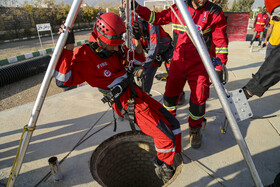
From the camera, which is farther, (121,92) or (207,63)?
(121,92)

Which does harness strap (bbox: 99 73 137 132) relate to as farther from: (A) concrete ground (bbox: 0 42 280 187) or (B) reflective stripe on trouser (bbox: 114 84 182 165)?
(A) concrete ground (bbox: 0 42 280 187)

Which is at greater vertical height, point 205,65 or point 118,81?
point 205,65

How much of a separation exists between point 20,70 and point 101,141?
6672 millimetres

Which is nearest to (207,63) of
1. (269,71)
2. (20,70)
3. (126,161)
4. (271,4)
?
(269,71)

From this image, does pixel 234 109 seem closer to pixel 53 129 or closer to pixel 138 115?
pixel 138 115

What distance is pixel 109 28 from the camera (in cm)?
206

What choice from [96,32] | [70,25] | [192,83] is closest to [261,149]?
[192,83]

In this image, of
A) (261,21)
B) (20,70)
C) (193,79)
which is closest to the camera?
(193,79)

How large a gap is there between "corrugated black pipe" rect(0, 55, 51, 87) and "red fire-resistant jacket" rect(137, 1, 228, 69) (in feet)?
22.3

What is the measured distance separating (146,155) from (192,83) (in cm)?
145

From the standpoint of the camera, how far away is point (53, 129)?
331 centimetres

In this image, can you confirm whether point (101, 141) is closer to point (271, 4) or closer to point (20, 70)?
point (271, 4)

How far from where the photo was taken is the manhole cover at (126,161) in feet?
8.96

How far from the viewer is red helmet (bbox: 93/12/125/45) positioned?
2.07 m
